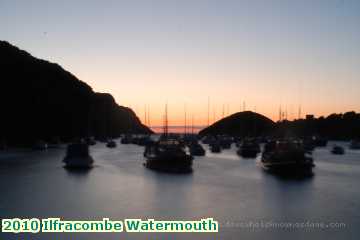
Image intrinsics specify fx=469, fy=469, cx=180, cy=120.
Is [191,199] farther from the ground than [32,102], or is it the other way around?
[32,102]

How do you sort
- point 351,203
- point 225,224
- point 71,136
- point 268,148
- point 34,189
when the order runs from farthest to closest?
point 71,136 < point 268,148 < point 34,189 < point 351,203 < point 225,224

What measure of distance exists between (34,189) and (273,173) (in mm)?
34134

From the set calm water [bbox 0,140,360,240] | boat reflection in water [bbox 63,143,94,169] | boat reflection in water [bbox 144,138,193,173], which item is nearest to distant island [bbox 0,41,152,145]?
boat reflection in water [bbox 63,143,94,169]

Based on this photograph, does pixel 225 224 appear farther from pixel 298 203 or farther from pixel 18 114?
pixel 18 114

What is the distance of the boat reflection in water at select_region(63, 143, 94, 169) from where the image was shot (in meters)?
71.8

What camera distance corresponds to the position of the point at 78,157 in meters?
72.1

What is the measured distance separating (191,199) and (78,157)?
110 feet

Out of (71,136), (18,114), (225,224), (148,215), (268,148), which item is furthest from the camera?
(71,136)

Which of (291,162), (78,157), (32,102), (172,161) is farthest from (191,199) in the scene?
(32,102)

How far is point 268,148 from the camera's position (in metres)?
81.8

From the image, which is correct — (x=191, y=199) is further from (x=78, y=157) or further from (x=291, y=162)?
(x=78, y=157)

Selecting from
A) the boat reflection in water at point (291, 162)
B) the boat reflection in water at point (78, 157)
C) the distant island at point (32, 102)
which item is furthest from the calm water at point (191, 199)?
the distant island at point (32, 102)

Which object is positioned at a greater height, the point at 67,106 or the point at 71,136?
the point at 67,106

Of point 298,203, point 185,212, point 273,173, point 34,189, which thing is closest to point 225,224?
point 185,212
